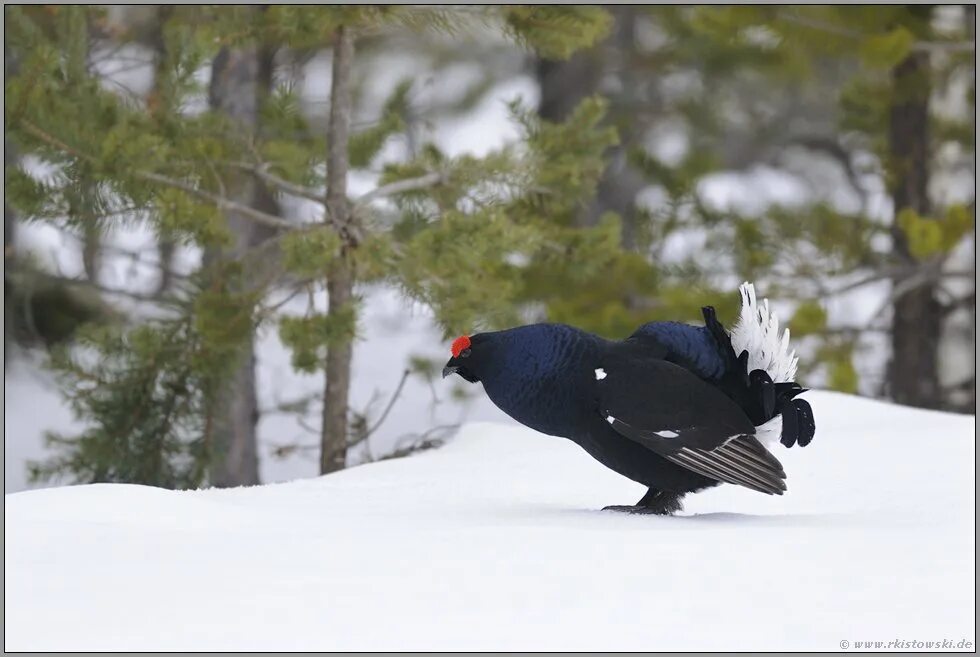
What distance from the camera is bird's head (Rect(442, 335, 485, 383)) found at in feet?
12.1

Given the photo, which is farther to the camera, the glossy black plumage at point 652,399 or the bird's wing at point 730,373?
the bird's wing at point 730,373

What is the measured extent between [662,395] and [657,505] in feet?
1.33

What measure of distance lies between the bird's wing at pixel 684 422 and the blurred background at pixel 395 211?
149cm

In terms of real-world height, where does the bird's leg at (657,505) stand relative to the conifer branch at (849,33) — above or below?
below

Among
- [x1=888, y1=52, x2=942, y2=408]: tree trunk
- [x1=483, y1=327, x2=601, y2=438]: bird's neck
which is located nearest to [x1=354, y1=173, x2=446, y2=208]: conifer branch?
[x1=483, y1=327, x2=601, y2=438]: bird's neck

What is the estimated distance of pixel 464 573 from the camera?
8.45 ft

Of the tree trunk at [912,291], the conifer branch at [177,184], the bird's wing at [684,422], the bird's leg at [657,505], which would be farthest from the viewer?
the tree trunk at [912,291]

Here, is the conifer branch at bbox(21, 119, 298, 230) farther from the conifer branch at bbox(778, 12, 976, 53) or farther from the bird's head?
the conifer branch at bbox(778, 12, 976, 53)

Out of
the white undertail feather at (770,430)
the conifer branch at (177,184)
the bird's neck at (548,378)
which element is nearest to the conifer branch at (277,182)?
the conifer branch at (177,184)

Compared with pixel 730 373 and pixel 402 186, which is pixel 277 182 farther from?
pixel 730 373

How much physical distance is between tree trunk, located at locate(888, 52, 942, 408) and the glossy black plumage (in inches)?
200

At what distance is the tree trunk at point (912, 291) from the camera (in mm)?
8484

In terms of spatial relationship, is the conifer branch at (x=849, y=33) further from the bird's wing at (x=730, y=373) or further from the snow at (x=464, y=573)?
the bird's wing at (x=730, y=373)

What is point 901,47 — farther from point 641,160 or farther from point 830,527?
point 830,527
